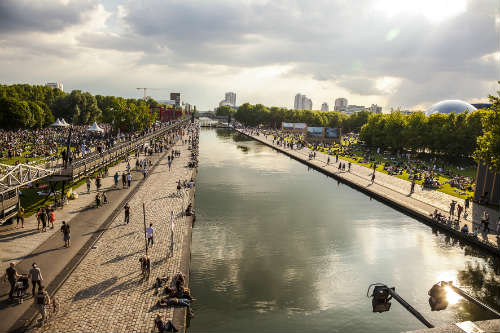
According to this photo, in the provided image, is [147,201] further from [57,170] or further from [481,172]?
[481,172]

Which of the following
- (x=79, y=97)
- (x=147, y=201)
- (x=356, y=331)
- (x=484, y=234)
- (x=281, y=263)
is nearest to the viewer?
(x=356, y=331)

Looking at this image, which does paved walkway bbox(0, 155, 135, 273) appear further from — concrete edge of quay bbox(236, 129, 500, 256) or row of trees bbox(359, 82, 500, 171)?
row of trees bbox(359, 82, 500, 171)

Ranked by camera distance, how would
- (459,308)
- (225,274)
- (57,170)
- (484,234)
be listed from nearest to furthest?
(459,308), (225,274), (484,234), (57,170)

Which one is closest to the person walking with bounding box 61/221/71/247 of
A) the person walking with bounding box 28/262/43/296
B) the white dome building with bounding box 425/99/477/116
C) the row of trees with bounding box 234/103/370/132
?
the person walking with bounding box 28/262/43/296

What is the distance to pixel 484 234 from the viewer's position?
2584cm

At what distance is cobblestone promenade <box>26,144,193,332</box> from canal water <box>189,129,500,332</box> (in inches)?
85.3

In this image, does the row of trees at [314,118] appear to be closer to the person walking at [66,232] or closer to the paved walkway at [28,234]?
the paved walkway at [28,234]

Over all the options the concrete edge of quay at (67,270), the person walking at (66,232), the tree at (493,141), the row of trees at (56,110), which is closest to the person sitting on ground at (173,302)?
the concrete edge of quay at (67,270)

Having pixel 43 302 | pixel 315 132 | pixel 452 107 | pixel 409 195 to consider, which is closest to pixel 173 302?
pixel 43 302

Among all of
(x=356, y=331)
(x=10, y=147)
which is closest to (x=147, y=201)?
(x=356, y=331)

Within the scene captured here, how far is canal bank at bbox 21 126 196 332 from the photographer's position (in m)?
13.0

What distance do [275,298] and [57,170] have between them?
22.8 m

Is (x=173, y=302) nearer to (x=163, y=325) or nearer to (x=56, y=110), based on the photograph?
(x=163, y=325)

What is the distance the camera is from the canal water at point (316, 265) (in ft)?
52.7
